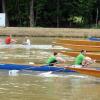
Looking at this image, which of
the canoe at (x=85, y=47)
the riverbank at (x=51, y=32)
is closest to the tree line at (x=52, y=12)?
the riverbank at (x=51, y=32)

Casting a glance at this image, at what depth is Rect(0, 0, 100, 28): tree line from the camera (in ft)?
192

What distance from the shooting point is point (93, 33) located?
4644 cm

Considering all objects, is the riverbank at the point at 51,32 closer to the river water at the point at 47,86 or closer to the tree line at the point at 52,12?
the tree line at the point at 52,12

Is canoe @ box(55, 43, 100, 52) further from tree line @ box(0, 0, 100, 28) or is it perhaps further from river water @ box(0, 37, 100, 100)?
tree line @ box(0, 0, 100, 28)

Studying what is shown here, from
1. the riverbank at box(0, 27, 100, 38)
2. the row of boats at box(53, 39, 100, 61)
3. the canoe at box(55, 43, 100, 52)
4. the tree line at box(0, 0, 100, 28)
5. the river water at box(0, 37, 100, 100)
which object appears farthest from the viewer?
the tree line at box(0, 0, 100, 28)

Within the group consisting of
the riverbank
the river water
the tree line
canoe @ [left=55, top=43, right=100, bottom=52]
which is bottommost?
the river water

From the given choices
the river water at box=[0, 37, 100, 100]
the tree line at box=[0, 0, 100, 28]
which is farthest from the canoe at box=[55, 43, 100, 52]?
the tree line at box=[0, 0, 100, 28]

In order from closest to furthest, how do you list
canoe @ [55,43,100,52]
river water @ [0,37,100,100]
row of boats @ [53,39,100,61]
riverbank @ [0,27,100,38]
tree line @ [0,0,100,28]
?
river water @ [0,37,100,100]
row of boats @ [53,39,100,61]
canoe @ [55,43,100,52]
riverbank @ [0,27,100,38]
tree line @ [0,0,100,28]

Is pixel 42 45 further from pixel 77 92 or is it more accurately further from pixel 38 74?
pixel 77 92

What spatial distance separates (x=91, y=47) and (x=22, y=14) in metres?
28.4

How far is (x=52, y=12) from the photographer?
59.2 meters

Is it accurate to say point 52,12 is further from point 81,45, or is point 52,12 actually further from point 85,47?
point 85,47

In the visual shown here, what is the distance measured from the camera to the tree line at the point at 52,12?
58438 millimetres

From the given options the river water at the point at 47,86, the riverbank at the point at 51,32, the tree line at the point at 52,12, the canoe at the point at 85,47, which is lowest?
the river water at the point at 47,86
